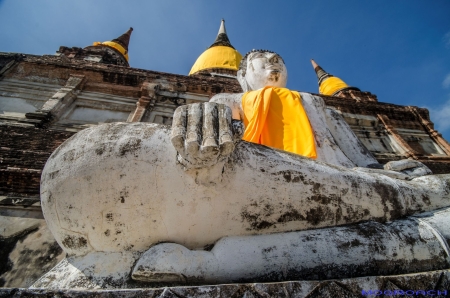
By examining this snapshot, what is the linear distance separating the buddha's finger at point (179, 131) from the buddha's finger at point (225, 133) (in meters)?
0.13

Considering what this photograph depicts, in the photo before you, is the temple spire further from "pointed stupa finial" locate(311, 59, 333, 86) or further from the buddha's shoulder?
the buddha's shoulder

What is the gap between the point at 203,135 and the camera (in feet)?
3.02

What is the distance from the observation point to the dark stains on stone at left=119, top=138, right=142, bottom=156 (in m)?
1.00

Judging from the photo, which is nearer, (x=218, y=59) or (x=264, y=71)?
(x=264, y=71)

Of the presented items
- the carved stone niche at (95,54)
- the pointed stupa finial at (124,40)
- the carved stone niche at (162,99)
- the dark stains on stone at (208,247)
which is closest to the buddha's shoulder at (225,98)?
the dark stains on stone at (208,247)

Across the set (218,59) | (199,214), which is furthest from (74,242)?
(218,59)

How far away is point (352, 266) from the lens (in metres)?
0.96

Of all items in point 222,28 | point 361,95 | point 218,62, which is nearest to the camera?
point 361,95

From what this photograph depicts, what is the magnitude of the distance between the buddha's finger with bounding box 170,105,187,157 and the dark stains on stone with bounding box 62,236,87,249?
53 cm

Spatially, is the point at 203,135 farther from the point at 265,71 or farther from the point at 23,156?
the point at 23,156

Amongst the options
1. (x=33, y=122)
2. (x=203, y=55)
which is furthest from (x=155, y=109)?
(x=203, y=55)

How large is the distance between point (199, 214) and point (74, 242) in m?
0.51

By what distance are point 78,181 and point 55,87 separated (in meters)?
4.57

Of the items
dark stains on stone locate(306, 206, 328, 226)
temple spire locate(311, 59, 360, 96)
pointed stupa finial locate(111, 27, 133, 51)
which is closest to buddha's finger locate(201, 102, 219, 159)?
dark stains on stone locate(306, 206, 328, 226)
